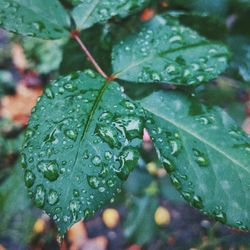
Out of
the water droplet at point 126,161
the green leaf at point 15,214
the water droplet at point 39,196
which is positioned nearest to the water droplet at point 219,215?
the water droplet at point 126,161

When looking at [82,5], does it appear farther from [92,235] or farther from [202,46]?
[92,235]

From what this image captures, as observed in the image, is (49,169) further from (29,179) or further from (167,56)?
(167,56)

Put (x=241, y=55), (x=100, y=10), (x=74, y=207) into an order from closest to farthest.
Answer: (x=74, y=207) < (x=100, y=10) < (x=241, y=55)

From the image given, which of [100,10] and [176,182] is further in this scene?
[100,10]

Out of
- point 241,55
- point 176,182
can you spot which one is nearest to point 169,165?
point 176,182

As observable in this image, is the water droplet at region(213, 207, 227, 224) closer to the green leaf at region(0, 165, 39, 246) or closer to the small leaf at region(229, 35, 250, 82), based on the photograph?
the small leaf at region(229, 35, 250, 82)

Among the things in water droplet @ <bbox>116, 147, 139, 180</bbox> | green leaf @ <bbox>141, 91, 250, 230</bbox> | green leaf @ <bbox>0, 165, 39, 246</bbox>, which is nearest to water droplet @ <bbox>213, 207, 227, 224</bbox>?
green leaf @ <bbox>141, 91, 250, 230</bbox>

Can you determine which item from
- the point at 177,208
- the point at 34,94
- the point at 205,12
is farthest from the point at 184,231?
the point at 34,94

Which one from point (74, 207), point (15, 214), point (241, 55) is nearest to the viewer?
point (74, 207)
